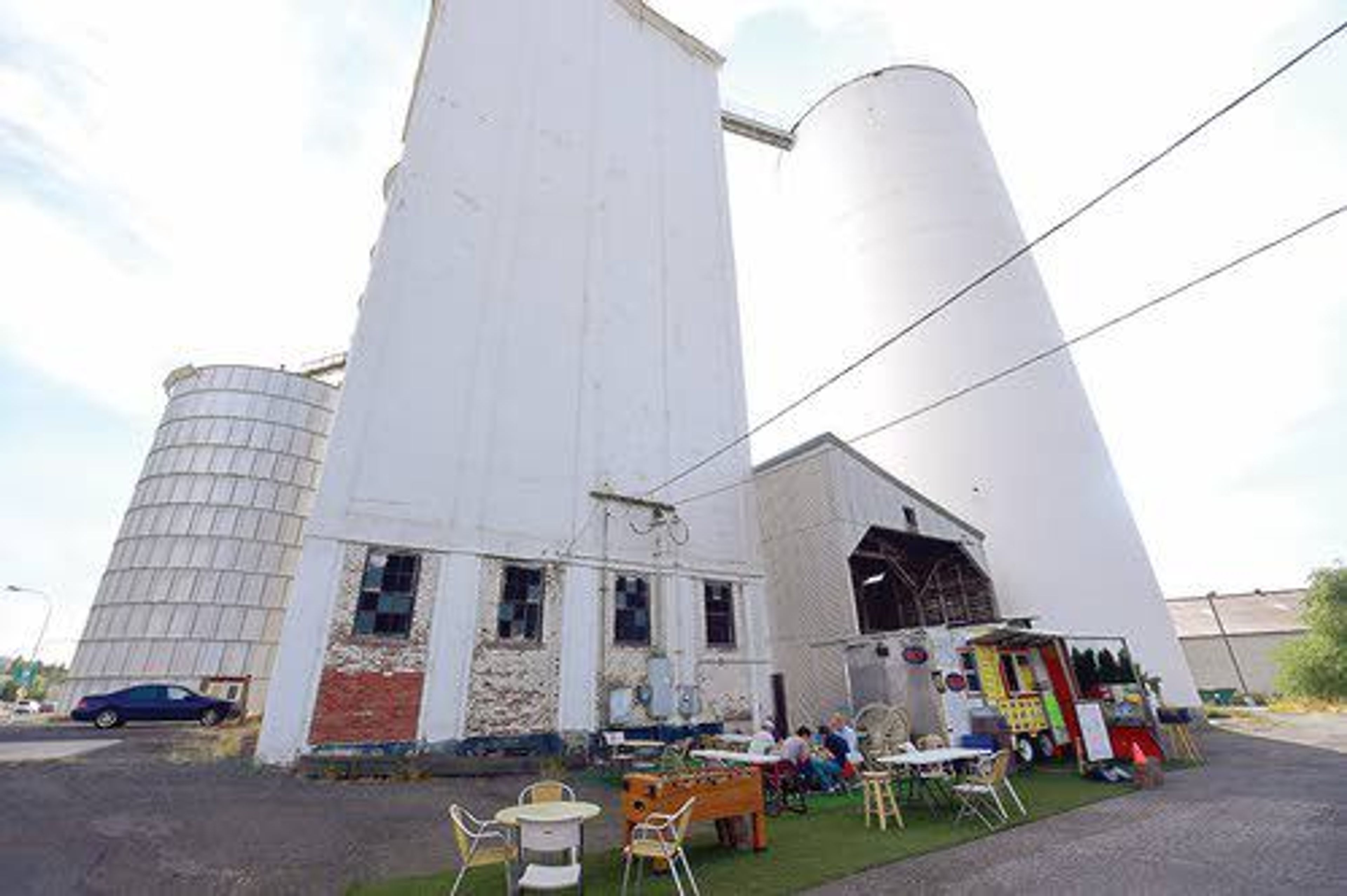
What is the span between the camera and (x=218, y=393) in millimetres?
32062

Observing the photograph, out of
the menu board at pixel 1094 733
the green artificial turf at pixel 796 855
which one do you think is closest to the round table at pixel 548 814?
the green artificial turf at pixel 796 855

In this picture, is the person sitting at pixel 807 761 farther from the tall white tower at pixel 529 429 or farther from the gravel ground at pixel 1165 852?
the tall white tower at pixel 529 429

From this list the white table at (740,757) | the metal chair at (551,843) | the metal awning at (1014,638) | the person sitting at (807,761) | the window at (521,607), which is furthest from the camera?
the metal awning at (1014,638)

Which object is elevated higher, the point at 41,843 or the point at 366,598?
the point at 366,598

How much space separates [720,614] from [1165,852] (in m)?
11.1

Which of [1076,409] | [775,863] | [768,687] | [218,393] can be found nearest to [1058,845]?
[775,863]

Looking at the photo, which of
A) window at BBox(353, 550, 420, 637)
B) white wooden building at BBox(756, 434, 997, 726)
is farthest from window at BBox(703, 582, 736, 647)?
window at BBox(353, 550, 420, 637)

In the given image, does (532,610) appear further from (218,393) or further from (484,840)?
(218,393)

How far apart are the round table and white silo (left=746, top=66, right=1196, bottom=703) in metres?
23.4

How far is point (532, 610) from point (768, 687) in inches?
289

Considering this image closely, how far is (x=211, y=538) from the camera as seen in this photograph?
28594mm

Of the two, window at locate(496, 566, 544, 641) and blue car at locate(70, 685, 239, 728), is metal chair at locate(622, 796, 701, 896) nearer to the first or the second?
window at locate(496, 566, 544, 641)

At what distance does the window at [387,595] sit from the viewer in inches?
494

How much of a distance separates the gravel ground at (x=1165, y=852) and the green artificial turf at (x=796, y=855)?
0.32 m
